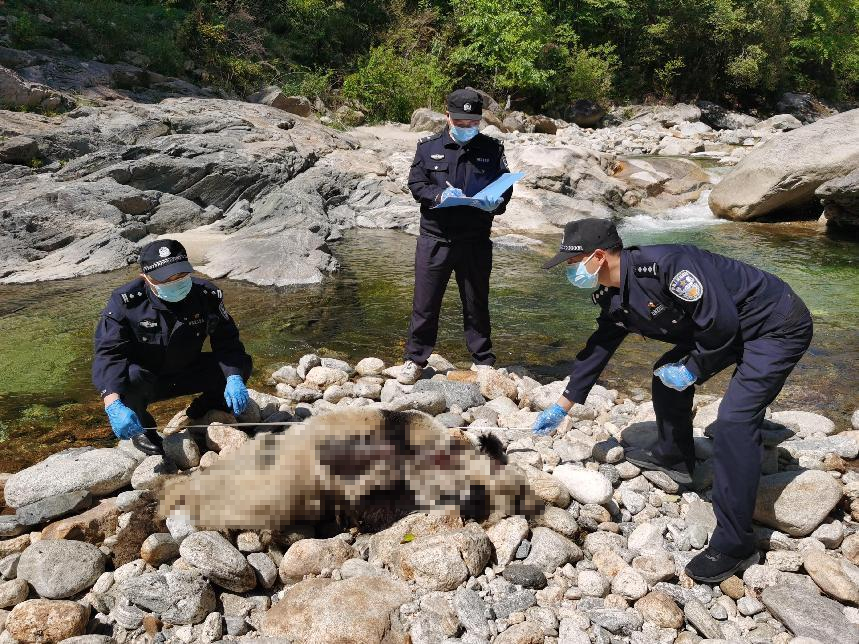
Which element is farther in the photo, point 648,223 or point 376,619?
point 648,223

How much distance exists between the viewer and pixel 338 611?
8.46ft

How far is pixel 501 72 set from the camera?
25016mm

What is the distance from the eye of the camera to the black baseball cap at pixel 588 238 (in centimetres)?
309

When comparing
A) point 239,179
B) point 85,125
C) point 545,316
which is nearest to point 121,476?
point 545,316

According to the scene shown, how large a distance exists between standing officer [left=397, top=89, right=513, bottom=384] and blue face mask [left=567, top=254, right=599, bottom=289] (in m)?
1.65

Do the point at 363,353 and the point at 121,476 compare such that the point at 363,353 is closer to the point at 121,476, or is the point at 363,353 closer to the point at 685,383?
the point at 121,476

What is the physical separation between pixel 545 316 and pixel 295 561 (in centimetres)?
484

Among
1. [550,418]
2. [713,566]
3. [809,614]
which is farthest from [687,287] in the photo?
[809,614]

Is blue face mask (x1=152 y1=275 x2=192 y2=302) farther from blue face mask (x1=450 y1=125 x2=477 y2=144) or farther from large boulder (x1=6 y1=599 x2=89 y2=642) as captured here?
blue face mask (x1=450 y1=125 x2=477 y2=144)

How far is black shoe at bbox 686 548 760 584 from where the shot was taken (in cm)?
292

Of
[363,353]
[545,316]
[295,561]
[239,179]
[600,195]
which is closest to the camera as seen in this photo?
[295,561]

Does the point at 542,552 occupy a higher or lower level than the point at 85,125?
lower

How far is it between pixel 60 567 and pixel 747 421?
2.97 m

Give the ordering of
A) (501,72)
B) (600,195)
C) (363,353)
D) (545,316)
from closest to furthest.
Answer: (363,353)
(545,316)
(600,195)
(501,72)
